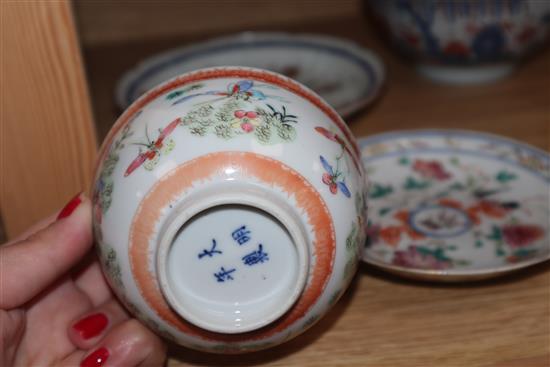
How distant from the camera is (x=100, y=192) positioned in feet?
1.77

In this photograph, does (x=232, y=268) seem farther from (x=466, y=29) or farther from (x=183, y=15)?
(x=183, y=15)

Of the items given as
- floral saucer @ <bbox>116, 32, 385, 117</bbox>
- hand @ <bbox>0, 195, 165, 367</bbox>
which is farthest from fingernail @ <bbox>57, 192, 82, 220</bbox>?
floral saucer @ <bbox>116, 32, 385, 117</bbox>

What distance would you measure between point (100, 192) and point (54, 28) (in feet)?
0.58

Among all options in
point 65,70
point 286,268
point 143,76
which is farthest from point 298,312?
point 143,76

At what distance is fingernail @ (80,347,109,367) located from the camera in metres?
0.59

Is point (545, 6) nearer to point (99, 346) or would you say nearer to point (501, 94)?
point (501, 94)

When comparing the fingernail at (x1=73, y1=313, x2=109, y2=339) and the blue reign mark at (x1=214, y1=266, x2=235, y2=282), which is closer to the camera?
the blue reign mark at (x1=214, y1=266, x2=235, y2=282)

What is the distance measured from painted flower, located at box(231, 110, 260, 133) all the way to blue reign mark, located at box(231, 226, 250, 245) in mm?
64

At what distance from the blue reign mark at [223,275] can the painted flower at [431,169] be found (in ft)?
1.29

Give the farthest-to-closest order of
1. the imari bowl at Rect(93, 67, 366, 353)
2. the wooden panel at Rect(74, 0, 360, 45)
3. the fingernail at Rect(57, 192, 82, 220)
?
the wooden panel at Rect(74, 0, 360, 45)
the fingernail at Rect(57, 192, 82, 220)
the imari bowl at Rect(93, 67, 366, 353)

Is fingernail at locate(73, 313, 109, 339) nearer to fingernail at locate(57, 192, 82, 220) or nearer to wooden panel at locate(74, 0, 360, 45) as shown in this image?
fingernail at locate(57, 192, 82, 220)

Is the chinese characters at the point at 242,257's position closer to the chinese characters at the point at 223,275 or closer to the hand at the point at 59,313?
the chinese characters at the point at 223,275

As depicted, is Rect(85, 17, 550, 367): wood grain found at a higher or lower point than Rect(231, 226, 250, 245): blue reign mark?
lower

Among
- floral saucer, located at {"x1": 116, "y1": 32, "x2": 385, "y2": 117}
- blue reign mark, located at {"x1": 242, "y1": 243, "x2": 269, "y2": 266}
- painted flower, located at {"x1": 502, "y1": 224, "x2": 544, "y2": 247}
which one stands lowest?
floral saucer, located at {"x1": 116, "y1": 32, "x2": 385, "y2": 117}
